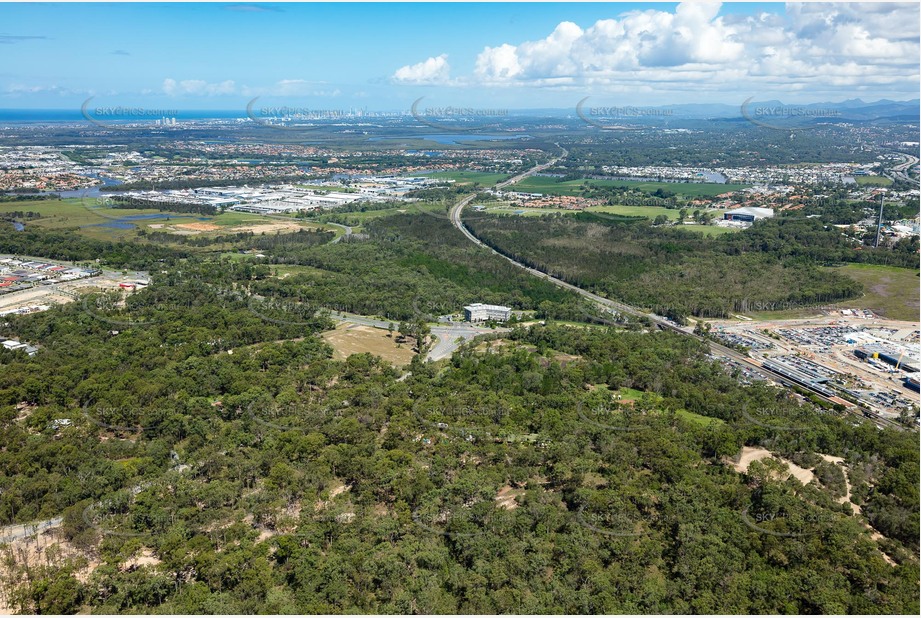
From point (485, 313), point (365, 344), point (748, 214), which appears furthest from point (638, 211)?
point (365, 344)

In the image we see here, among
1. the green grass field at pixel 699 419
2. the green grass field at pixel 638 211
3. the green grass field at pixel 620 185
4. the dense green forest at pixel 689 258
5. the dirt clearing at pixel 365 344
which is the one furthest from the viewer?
the green grass field at pixel 620 185

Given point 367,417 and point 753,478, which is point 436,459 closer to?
point 367,417

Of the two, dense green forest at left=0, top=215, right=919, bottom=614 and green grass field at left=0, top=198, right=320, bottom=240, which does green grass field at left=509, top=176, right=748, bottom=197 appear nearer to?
green grass field at left=0, top=198, right=320, bottom=240

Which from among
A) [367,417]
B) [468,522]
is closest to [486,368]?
[367,417]

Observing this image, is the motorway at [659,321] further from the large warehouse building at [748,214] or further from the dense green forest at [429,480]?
the large warehouse building at [748,214]

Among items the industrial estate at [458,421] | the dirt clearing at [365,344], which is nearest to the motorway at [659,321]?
the industrial estate at [458,421]

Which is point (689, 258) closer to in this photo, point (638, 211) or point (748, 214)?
point (748, 214)
